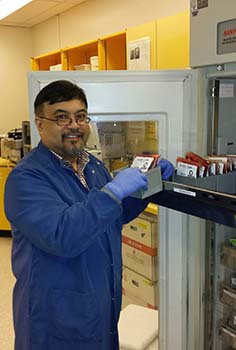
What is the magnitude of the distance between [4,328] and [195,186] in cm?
212

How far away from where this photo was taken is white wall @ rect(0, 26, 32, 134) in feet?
18.5

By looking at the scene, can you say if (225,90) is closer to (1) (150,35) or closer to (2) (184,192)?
(2) (184,192)

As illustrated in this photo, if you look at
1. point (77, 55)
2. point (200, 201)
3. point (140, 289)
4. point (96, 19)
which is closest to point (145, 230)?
point (140, 289)

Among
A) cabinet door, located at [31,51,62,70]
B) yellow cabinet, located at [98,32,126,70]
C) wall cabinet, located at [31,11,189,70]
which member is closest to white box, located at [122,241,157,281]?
wall cabinet, located at [31,11,189,70]

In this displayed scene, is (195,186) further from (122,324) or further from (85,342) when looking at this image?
(122,324)

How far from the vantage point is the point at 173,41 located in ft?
8.34

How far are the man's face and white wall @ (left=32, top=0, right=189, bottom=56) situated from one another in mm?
2256

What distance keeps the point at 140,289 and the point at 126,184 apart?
1711mm

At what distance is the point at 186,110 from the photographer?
59.5 inches

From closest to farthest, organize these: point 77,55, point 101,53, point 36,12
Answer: point 101,53 < point 77,55 < point 36,12

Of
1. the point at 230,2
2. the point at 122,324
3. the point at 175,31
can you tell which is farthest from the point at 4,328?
the point at 230,2

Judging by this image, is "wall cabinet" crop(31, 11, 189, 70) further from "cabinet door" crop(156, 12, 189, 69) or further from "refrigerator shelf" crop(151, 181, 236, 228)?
"refrigerator shelf" crop(151, 181, 236, 228)

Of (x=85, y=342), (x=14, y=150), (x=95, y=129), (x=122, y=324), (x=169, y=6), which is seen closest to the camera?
(x=85, y=342)

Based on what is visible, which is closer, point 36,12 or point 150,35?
point 150,35
